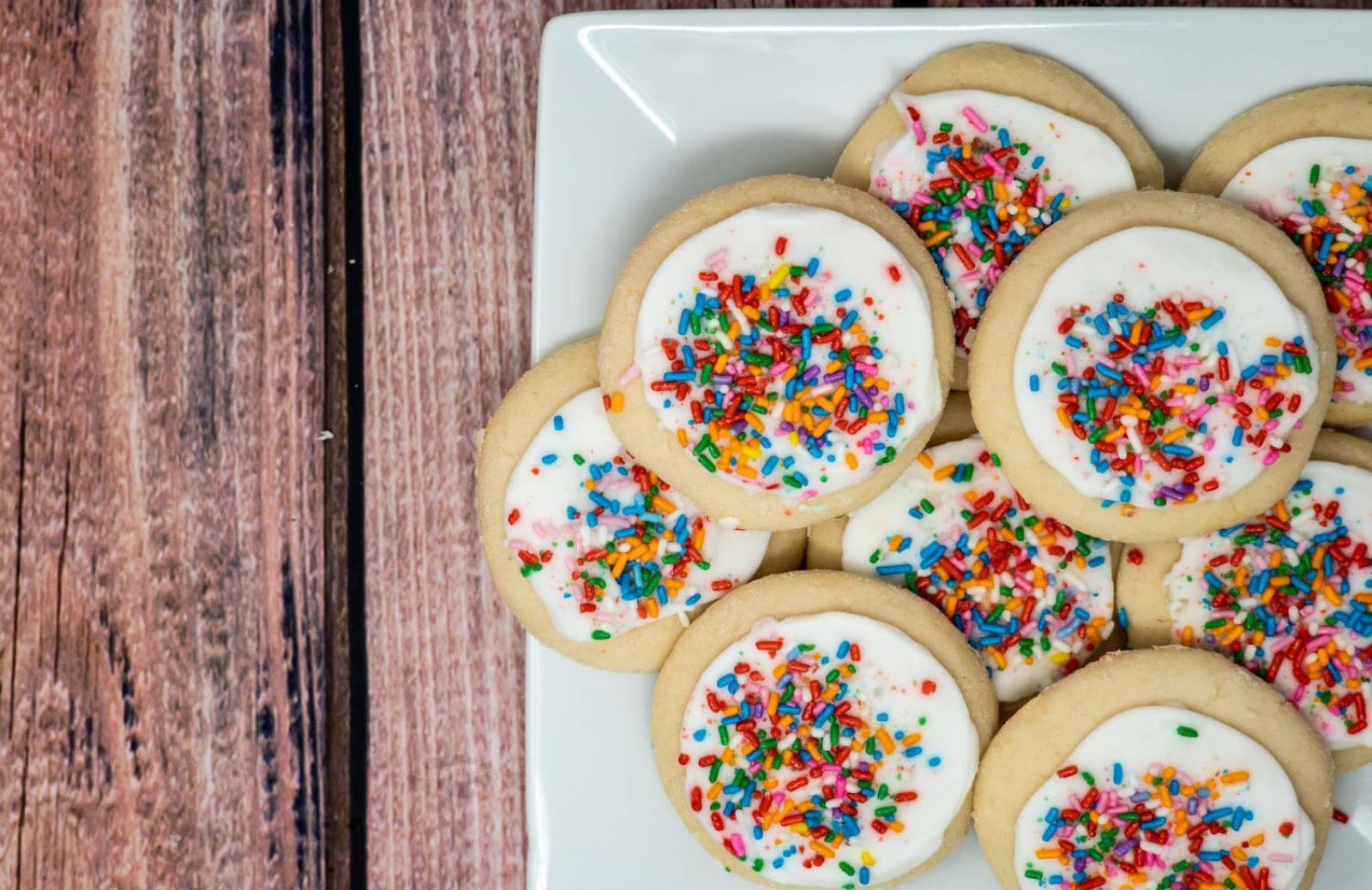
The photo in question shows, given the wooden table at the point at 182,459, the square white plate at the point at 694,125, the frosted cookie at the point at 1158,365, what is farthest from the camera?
the wooden table at the point at 182,459

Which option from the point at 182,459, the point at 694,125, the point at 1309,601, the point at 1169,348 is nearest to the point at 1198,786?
the point at 1309,601

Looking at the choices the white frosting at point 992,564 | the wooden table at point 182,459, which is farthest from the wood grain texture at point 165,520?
the white frosting at point 992,564

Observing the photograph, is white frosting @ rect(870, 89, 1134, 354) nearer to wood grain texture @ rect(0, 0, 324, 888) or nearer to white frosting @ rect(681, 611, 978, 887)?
white frosting @ rect(681, 611, 978, 887)

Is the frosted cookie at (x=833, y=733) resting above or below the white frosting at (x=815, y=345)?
below

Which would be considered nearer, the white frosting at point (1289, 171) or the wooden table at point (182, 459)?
the white frosting at point (1289, 171)

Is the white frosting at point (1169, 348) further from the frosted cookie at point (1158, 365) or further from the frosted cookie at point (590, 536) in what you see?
the frosted cookie at point (590, 536)

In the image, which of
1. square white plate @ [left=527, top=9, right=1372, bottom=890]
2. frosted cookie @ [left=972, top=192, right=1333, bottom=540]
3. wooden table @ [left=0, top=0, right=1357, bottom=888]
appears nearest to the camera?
frosted cookie @ [left=972, top=192, right=1333, bottom=540]

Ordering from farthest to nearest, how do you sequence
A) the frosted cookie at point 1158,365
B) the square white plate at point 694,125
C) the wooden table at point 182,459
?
1. the wooden table at point 182,459
2. the square white plate at point 694,125
3. the frosted cookie at point 1158,365

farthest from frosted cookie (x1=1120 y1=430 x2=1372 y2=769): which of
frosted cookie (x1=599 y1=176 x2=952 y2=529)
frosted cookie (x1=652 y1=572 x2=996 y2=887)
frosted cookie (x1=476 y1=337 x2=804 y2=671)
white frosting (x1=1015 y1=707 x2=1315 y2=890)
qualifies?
frosted cookie (x1=476 y1=337 x2=804 y2=671)
